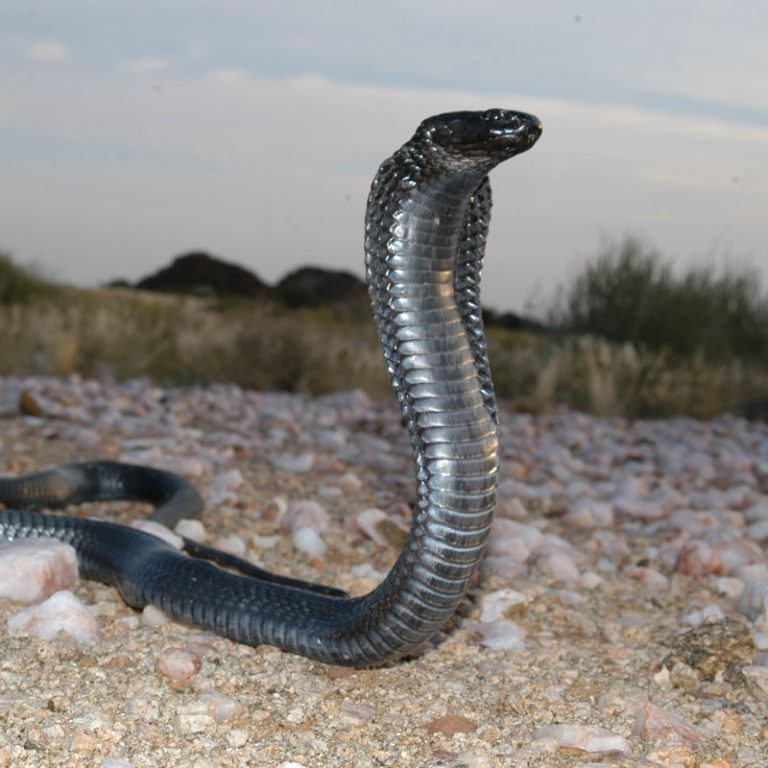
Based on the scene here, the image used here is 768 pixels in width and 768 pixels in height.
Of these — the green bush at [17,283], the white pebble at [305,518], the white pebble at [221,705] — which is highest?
the white pebble at [221,705]

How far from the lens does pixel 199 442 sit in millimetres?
6418

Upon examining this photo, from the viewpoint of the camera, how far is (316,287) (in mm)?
30625

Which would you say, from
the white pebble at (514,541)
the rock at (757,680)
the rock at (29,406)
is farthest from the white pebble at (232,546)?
the rock at (29,406)

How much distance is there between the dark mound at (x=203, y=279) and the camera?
3206 centimetres

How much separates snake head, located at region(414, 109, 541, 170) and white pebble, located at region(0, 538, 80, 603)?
1834 mm

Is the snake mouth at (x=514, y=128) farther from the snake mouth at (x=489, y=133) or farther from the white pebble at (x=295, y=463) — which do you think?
the white pebble at (x=295, y=463)

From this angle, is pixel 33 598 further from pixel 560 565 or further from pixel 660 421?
pixel 660 421

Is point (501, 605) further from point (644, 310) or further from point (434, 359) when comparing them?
point (644, 310)

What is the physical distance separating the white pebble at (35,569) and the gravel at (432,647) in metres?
0.08

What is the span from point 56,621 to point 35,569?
312 millimetres

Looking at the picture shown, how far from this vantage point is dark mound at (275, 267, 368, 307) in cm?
2949

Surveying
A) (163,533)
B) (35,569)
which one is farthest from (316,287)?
(35,569)

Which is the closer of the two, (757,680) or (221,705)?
(221,705)

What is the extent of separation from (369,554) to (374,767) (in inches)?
69.2
